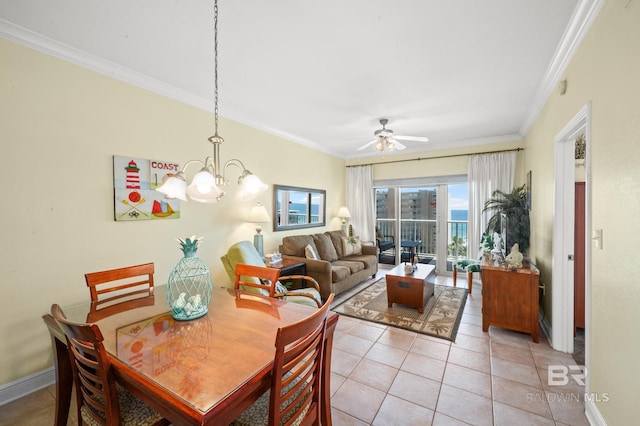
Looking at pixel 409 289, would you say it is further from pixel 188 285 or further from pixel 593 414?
pixel 188 285

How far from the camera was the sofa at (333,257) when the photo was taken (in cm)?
393

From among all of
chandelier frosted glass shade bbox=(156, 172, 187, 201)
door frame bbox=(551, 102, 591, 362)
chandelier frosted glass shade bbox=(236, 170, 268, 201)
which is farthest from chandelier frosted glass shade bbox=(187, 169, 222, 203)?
door frame bbox=(551, 102, 591, 362)

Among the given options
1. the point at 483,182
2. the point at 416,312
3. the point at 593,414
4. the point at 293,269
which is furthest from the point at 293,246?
the point at 483,182

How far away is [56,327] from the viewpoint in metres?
1.36

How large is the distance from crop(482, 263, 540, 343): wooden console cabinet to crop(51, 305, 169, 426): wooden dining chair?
3.13 metres

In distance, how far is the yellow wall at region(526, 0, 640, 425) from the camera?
1.32 meters

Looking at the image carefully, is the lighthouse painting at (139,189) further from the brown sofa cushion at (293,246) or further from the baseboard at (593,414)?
the baseboard at (593,414)

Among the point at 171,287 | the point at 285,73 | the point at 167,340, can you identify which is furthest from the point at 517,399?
the point at 285,73

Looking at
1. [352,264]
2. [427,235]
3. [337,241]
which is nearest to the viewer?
[352,264]

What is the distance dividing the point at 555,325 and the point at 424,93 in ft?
8.96

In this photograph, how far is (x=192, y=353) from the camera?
1.18m

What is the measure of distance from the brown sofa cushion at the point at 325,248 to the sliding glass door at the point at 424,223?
1.69 meters

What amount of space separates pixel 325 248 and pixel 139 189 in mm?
2986

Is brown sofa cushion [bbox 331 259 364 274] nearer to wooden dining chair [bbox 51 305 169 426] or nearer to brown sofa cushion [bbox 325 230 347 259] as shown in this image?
brown sofa cushion [bbox 325 230 347 259]
